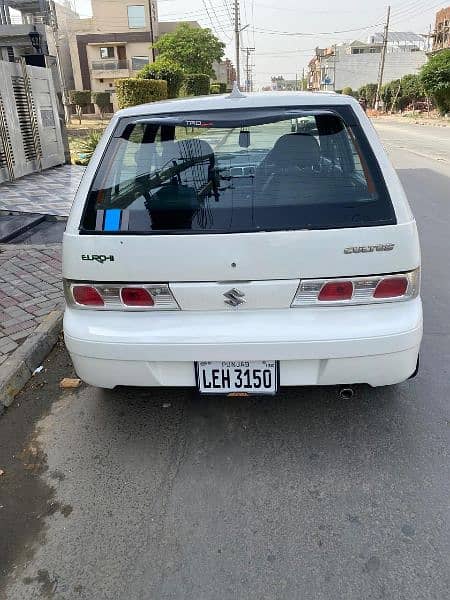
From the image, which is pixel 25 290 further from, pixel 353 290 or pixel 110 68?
pixel 110 68

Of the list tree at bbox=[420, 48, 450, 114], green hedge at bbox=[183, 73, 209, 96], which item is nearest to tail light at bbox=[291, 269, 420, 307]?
green hedge at bbox=[183, 73, 209, 96]

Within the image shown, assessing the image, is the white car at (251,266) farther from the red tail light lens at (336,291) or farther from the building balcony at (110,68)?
the building balcony at (110,68)

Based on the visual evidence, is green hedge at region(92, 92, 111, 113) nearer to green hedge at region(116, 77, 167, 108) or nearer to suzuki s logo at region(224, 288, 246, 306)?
green hedge at region(116, 77, 167, 108)

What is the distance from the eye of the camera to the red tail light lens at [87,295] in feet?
8.35

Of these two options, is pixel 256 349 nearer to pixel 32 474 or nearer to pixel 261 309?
pixel 261 309

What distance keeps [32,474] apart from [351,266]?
1906mm

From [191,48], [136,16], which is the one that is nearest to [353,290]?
[191,48]

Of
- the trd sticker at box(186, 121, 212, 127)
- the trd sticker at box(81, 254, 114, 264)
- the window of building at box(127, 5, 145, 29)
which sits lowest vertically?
the trd sticker at box(81, 254, 114, 264)

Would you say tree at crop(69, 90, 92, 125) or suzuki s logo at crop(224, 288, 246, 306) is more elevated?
suzuki s logo at crop(224, 288, 246, 306)

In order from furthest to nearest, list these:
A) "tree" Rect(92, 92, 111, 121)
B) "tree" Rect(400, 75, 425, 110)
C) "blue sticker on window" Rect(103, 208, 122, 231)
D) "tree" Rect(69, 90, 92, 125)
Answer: "tree" Rect(400, 75, 425, 110)
"tree" Rect(69, 90, 92, 125)
"tree" Rect(92, 92, 111, 121)
"blue sticker on window" Rect(103, 208, 122, 231)

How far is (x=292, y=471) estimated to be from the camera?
2568mm

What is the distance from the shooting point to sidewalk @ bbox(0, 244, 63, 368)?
3.98 metres

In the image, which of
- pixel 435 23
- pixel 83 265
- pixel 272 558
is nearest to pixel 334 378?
pixel 272 558

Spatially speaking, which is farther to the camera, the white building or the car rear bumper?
the white building
